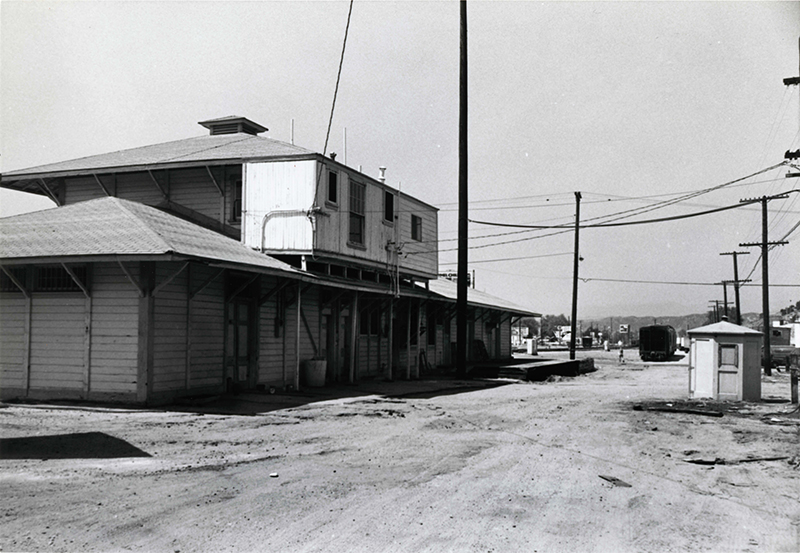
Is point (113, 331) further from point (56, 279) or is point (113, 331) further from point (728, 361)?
point (728, 361)

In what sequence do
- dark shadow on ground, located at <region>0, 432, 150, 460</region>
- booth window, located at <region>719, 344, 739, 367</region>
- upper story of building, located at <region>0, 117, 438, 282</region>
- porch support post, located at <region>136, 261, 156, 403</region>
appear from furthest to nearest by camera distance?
upper story of building, located at <region>0, 117, 438, 282</region>
booth window, located at <region>719, 344, 739, 367</region>
porch support post, located at <region>136, 261, 156, 403</region>
dark shadow on ground, located at <region>0, 432, 150, 460</region>

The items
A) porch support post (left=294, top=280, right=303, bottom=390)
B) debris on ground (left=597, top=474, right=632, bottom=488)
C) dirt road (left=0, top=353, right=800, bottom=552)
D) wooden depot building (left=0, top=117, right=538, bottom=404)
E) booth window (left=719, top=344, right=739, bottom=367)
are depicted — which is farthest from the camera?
porch support post (left=294, top=280, right=303, bottom=390)

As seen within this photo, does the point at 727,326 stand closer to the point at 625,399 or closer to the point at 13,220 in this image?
the point at 625,399

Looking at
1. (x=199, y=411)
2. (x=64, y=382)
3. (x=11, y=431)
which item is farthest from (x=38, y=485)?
(x=64, y=382)

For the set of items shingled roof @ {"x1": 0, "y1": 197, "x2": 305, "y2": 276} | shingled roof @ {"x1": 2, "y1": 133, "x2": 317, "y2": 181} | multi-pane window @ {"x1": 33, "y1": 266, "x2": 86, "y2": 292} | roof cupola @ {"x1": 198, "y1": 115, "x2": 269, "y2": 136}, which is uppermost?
roof cupola @ {"x1": 198, "y1": 115, "x2": 269, "y2": 136}

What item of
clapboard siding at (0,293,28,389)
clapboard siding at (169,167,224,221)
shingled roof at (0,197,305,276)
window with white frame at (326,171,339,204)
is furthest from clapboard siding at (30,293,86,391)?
window with white frame at (326,171,339,204)

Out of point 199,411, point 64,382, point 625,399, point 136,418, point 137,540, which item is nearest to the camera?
point 137,540

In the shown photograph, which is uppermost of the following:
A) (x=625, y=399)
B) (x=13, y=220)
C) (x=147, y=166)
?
(x=147, y=166)

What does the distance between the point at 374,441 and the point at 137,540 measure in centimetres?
584

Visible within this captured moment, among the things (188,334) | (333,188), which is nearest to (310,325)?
(333,188)

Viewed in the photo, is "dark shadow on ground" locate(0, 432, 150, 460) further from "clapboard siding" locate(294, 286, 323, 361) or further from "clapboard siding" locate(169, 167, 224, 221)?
"clapboard siding" locate(169, 167, 224, 221)

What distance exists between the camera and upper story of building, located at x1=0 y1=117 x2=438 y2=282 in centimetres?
2052

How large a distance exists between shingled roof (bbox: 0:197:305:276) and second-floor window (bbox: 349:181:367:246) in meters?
4.45

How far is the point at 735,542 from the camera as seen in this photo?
6348mm
